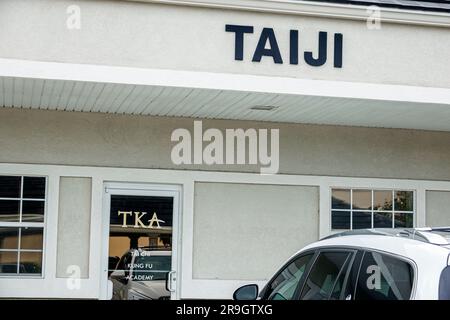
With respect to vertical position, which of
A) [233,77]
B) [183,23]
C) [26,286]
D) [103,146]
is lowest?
[26,286]

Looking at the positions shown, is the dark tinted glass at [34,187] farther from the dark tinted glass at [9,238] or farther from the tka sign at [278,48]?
the tka sign at [278,48]

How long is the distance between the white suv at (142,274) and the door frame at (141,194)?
11cm

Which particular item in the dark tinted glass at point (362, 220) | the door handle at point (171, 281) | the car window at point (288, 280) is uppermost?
the dark tinted glass at point (362, 220)

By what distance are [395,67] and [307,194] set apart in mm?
2292

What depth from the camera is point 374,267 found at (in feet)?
15.2

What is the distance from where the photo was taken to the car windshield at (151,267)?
35.5 feet

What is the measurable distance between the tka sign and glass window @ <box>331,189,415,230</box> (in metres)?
2.46

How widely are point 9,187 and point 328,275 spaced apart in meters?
6.30

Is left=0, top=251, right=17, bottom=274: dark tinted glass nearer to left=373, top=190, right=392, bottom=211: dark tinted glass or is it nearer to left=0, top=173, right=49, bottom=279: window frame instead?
left=0, top=173, right=49, bottom=279: window frame

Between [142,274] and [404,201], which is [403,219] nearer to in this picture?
[404,201]

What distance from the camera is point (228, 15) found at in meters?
9.48

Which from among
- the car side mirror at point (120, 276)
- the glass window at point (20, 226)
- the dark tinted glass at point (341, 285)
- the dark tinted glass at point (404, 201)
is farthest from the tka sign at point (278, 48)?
the dark tinted glass at point (341, 285)

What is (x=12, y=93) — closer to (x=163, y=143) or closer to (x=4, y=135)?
(x=4, y=135)

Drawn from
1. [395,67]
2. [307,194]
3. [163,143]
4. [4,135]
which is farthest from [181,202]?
[395,67]
